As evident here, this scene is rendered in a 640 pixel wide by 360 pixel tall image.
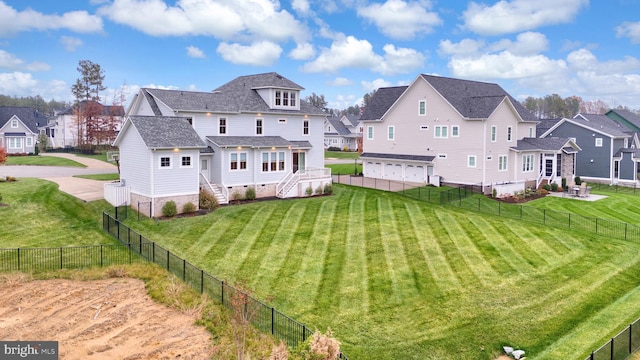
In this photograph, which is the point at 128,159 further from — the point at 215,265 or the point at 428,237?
the point at 428,237

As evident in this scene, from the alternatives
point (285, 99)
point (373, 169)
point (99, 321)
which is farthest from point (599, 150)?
point (99, 321)

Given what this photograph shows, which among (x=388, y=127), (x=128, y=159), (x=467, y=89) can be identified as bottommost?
(x=128, y=159)

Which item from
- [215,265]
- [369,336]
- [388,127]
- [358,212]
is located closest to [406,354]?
[369,336]

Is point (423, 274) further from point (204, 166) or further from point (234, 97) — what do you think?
point (234, 97)

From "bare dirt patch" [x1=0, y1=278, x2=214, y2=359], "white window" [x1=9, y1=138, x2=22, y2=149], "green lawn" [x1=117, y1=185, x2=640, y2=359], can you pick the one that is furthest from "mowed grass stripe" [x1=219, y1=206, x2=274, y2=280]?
"white window" [x1=9, y1=138, x2=22, y2=149]

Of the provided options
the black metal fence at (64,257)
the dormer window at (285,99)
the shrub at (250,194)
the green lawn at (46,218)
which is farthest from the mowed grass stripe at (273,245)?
the dormer window at (285,99)

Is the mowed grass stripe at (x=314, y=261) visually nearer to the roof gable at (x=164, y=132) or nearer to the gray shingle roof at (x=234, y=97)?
the roof gable at (x=164, y=132)

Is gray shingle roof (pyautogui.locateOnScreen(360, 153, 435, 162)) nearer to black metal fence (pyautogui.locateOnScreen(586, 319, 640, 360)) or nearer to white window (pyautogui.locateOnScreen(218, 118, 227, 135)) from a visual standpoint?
white window (pyautogui.locateOnScreen(218, 118, 227, 135))
